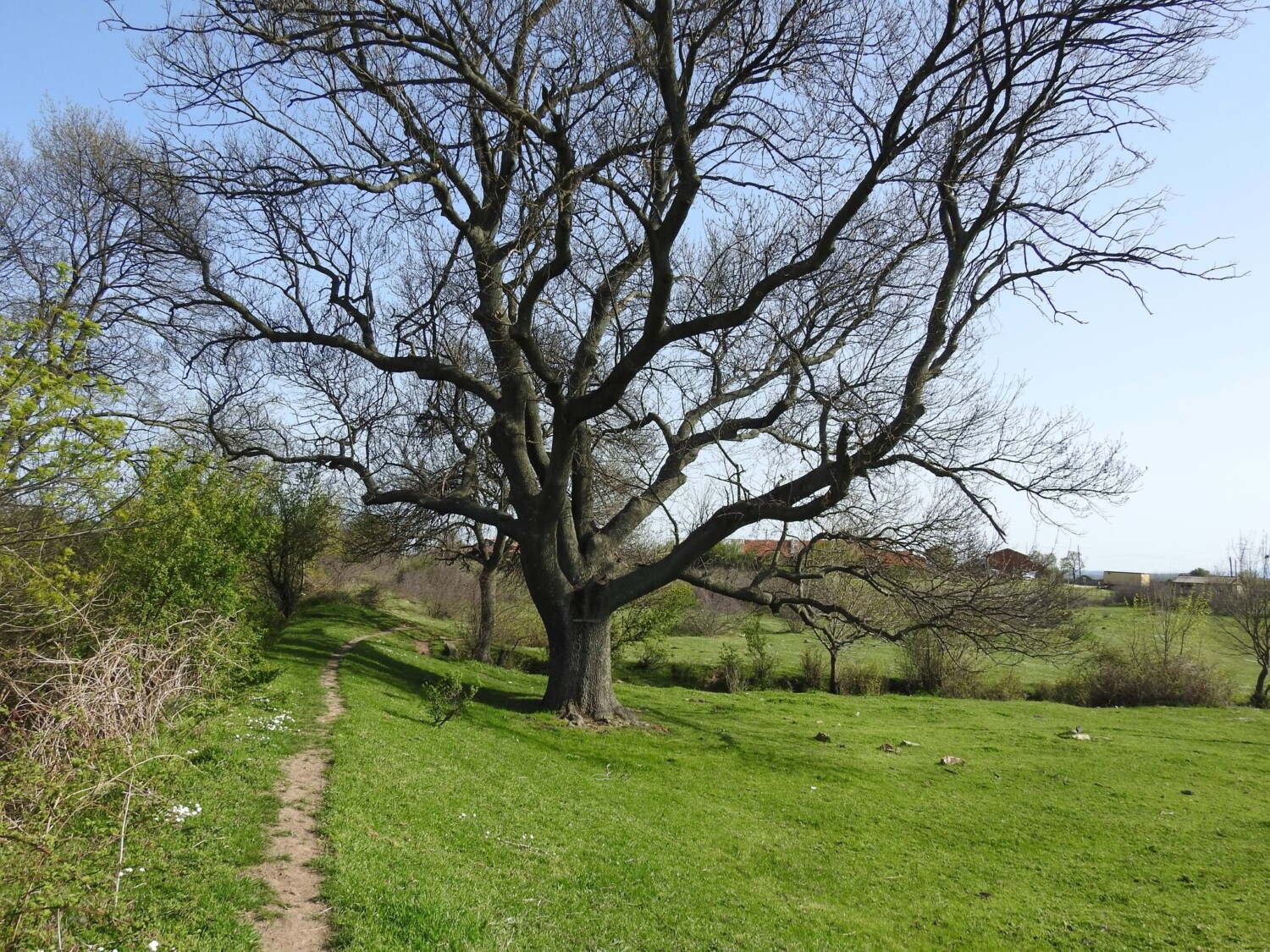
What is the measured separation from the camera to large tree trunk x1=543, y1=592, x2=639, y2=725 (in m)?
14.5

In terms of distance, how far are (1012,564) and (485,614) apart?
15.2 meters

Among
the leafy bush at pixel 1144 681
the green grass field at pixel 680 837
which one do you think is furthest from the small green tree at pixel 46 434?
the leafy bush at pixel 1144 681

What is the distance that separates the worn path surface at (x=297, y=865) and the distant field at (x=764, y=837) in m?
0.15

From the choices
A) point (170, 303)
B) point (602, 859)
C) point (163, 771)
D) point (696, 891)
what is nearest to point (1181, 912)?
point (696, 891)

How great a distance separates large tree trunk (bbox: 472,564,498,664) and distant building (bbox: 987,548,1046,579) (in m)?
14.1

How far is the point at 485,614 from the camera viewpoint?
75.2ft

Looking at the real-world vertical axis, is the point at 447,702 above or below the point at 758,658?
above

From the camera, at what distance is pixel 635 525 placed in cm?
1600

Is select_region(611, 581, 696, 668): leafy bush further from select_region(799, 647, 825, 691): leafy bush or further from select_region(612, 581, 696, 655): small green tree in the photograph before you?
select_region(799, 647, 825, 691): leafy bush

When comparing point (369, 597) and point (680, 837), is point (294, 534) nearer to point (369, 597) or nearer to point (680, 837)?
point (369, 597)

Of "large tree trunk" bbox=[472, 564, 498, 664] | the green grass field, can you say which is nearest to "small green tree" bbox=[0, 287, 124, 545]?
the green grass field

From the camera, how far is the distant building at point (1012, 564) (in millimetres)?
12422

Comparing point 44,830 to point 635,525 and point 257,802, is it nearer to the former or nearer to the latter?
point 257,802

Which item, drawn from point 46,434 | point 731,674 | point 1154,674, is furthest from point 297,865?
point 1154,674
